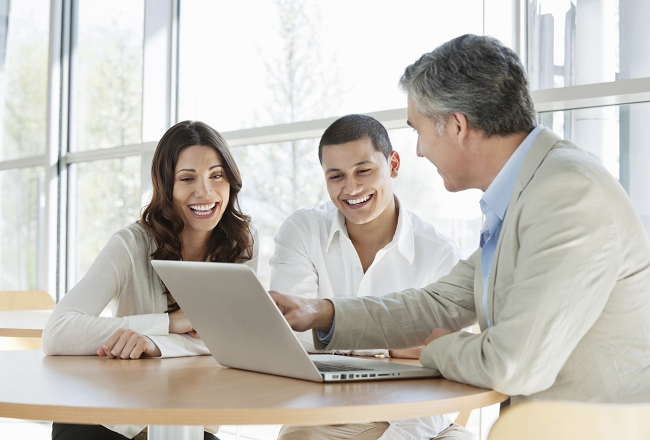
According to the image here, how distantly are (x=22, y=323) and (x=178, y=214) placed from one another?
1027 mm

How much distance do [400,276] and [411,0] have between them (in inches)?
72.4

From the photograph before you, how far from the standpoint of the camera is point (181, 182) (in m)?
2.25

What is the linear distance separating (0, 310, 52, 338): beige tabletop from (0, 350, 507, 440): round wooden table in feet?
3.65

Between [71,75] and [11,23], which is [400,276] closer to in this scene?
[71,75]

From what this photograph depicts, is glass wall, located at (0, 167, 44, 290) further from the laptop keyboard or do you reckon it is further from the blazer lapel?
the blazer lapel

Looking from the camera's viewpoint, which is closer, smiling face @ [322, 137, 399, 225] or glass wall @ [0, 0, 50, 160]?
smiling face @ [322, 137, 399, 225]

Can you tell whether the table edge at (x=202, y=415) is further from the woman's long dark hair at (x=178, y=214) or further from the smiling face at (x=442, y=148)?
the woman's long dark hair at (x=178, y=214)

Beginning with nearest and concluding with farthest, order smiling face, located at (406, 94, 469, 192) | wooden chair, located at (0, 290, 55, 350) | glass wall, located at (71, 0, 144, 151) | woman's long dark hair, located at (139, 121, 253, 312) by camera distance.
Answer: smiling face, located at (406, 94, 469, 192) → woman's long dark hair, located at (139, 121, 253, 312) → wooden chair, located at (0, 290, 55, 350) → glass wall, located at (71, 0, 144, 151)

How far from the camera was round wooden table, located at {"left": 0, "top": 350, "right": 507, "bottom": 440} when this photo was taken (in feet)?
3.13

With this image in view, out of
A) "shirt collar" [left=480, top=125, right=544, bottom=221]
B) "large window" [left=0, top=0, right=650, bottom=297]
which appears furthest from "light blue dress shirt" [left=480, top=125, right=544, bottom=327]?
"large window" [left=0, top=0, right=650, bottom=297]

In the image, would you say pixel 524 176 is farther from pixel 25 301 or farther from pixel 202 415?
pixel 25 301

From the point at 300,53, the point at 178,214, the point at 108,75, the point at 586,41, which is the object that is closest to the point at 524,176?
the point at 178,214

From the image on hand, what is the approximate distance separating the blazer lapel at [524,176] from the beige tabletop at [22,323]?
185 cm

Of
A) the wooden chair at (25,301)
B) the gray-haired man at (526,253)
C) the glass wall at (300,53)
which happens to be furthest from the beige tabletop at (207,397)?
the wooden chair at (25,301)
